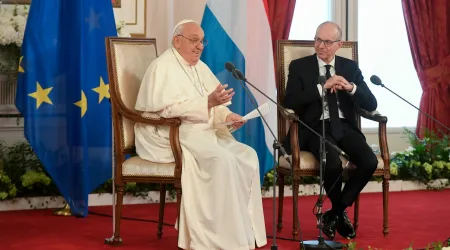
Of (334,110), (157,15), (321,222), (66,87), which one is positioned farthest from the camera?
(157,15)

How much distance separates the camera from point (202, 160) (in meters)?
5.07

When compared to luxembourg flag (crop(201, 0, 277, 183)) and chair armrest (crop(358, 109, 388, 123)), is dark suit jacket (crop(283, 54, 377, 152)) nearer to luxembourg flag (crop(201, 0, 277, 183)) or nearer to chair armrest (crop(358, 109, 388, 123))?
chair armrest (crop(358, 109, 388, 123))

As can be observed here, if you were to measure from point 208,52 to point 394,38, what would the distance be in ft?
10.6

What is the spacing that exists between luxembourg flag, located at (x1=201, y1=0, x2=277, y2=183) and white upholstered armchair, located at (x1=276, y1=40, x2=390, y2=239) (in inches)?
31.4

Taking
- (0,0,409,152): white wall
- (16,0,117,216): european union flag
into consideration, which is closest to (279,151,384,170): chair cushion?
(16,0,117,216): european union flag

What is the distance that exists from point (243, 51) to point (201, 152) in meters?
1.90

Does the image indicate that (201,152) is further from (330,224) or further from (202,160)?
(330,224)

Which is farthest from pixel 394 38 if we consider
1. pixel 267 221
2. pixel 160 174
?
pixel 160 174

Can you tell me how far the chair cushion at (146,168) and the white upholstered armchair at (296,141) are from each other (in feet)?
2.70

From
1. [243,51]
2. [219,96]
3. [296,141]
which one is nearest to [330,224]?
[296,141]

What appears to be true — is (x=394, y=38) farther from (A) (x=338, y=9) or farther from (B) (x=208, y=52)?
(B) (x=208, y=52)

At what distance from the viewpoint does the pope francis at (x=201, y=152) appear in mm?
5023

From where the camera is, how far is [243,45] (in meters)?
6.80

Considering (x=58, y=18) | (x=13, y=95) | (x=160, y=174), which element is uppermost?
(x=58, y=18)
